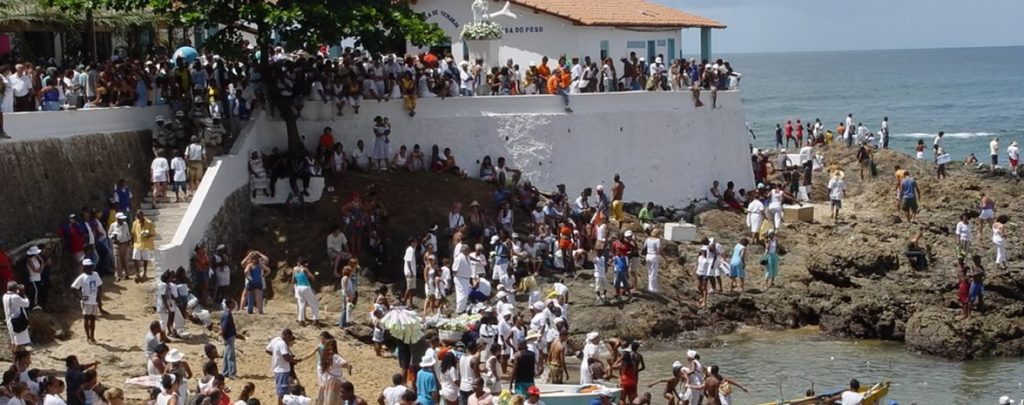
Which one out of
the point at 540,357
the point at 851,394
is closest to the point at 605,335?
the point at 540,357

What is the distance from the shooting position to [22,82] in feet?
96.1

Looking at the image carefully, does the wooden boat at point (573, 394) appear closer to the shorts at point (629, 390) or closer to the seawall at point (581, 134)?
the shorts at point (629, 390)

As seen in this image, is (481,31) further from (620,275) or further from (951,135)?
(951,135)

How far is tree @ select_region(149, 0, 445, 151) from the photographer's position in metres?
32.7

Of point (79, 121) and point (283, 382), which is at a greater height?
point (79, 121)

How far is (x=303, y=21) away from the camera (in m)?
32.8

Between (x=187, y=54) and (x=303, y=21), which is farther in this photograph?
(x=187, y=54)

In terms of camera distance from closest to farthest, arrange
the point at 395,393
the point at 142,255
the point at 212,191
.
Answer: the point at 395,393 < the point at 142,255 < the point at 212,191

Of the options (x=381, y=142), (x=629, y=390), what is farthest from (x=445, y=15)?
(x=629, y=390)

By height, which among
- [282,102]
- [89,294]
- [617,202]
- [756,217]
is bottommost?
[756,217]

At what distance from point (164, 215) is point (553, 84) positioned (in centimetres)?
1073

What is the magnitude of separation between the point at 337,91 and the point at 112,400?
16949mm

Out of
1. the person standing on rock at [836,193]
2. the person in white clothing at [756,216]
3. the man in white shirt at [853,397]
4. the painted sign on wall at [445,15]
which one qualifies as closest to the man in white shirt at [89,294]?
the man in white shirt at [853,397]

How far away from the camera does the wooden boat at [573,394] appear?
2336 cm
